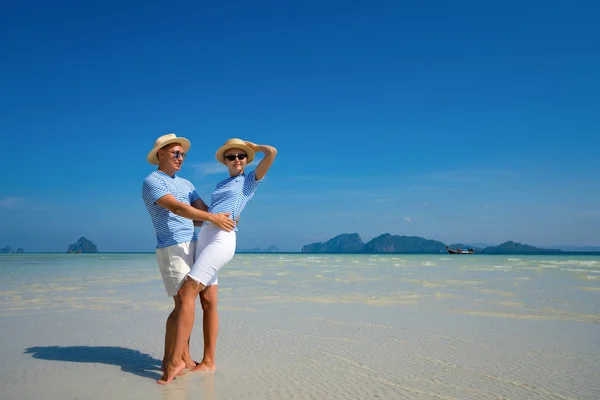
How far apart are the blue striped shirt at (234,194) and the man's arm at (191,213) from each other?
0.50ft

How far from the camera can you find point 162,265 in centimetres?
405

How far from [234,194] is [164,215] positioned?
2.27 ft

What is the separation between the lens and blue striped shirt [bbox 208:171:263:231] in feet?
13.2

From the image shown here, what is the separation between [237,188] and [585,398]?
3.48 m

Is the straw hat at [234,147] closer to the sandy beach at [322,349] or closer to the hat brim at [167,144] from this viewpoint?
the hat brim at [167,144]

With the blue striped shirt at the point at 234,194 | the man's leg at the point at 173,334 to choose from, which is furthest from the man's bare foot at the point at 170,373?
the blue striped shirt at the point at 234,194

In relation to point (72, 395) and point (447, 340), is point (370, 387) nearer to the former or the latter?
point (447, 340)

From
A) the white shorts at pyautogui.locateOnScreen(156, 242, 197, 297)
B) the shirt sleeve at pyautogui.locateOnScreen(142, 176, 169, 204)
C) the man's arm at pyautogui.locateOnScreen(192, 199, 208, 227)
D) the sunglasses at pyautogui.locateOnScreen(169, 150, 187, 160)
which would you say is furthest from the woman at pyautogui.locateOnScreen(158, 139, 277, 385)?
the shirt sleeve at pyautogui.locateOnScreen(142, 176, 169, 204)

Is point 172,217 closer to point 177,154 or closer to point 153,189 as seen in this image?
point 153,189

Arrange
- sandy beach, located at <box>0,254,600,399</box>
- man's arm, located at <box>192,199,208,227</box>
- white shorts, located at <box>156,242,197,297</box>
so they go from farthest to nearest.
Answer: man's arm, located at <box>192,199,208,227</box> < white shorts, located at <box>156,242,197,297</box> < sandy beach, located at <box>0,254,600,399</box>

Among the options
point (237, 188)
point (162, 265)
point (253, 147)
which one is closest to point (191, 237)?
point (162, 265)

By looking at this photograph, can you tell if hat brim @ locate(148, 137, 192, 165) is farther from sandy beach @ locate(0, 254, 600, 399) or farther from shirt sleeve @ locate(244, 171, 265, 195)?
sandy beach @ locate(0, 254, 600, 399)

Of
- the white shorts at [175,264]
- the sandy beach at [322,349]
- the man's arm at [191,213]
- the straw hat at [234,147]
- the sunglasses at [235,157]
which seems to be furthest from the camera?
the sunglasses at [235,157]

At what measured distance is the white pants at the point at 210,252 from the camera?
387 cm
